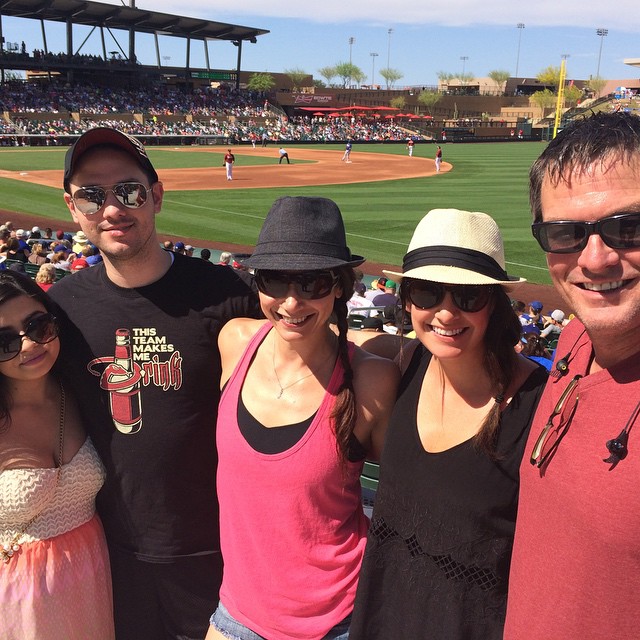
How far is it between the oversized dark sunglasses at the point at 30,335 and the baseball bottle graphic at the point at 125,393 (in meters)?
0.29

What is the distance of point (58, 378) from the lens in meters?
2.83

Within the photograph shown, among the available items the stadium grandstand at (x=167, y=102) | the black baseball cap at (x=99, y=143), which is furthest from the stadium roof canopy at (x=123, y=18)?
the black baseball cap at (x=99, y=143)

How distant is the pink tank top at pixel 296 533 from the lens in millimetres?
2211

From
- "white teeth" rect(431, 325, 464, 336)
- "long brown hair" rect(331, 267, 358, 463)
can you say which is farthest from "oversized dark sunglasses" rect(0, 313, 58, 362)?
"white teeth" rect(431, 325, 464, 336)

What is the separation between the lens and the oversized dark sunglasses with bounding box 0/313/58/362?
2.58 m

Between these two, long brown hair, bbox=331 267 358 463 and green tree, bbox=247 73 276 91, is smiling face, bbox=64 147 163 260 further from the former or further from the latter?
green tree, bbox=247 73 276 91

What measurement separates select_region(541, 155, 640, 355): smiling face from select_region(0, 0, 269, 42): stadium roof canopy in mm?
64578

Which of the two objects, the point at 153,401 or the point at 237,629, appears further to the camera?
the point at 153,401

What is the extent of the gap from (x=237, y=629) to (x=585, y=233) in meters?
1.77

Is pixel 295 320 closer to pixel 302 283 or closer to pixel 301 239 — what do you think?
pixel 302 283

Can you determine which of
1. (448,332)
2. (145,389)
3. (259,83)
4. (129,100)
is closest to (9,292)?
(145,389)

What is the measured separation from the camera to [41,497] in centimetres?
254

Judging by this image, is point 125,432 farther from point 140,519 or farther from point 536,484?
point 536,484

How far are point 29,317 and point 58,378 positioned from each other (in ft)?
1.07
